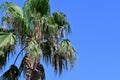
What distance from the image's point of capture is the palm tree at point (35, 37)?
62.6ft

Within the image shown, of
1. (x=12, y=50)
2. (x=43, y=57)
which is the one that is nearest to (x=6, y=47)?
(x=12, y=50)

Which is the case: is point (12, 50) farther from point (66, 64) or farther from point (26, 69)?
point (66, 64)

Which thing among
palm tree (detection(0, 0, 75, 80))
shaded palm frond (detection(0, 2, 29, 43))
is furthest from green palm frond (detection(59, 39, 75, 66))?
shaded palm frond (detection(0, 2, 29, 43))

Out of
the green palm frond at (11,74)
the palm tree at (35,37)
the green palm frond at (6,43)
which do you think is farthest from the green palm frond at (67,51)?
the green palm frond at (11,74)

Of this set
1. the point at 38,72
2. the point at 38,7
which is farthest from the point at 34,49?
the point at 38,7

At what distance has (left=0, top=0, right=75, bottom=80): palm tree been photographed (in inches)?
751

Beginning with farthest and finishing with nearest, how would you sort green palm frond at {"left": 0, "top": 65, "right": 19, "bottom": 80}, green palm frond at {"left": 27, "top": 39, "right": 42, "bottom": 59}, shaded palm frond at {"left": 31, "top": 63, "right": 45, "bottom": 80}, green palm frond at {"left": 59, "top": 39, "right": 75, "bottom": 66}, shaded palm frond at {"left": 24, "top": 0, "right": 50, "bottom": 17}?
shaded palm frond at {"left": 24, "top": 0, "right": 50, "bottom": 17}, green palm frond at {"left": 0, "top": 65, "right": 19, "bottom": 80}, green palm frond at {"left": 59, "top": 39, "right": 75, "bottom": 66}, shaded palm frond at {"left": 31, "top": 63, "right": 45, "bottom": 80}, green palm frond at {"left": 27, "top": 39, "right": 42, "bottom": 59}

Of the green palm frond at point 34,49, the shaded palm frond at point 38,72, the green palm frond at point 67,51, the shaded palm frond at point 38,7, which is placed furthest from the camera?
the shaded palm frond at point 38,7

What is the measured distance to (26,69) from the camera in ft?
63.7

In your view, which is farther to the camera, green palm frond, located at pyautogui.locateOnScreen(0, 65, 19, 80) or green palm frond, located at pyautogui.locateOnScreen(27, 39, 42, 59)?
green palm frond, located at pyautogui.locateOnScreen(0, 65, 19, 80)

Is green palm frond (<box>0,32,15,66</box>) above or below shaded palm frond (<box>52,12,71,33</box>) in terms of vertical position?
below

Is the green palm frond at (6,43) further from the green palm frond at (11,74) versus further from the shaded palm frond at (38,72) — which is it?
the shaded palm frond at (38,72)

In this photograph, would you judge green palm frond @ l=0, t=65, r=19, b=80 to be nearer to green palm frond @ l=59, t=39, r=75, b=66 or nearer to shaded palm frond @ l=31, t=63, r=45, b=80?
shaded palm frond @ l=31, t=63, r=45, b=80

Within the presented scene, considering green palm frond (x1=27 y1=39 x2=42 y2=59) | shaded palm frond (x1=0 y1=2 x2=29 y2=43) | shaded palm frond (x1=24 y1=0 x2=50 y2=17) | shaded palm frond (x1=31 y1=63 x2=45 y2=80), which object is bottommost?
shaded palm frond (x1=31 y1=63 x2=45 y2=80)
